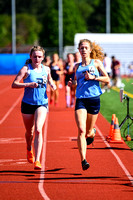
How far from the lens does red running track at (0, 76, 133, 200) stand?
22.2 ft

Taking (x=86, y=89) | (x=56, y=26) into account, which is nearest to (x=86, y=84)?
(x=86, y=89)

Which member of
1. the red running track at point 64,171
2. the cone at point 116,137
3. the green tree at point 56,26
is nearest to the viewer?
the red running track at point 64,171

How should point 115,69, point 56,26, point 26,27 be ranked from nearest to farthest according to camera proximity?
point 115,69, point 56,26, point 26,27

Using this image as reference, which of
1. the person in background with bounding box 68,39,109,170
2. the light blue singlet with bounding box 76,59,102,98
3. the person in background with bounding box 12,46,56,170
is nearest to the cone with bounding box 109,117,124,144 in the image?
the person in background with bounding box 68,39,109,170

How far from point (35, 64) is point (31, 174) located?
1.66 metres

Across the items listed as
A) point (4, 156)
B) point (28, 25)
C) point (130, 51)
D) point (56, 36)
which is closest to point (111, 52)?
point (130, 51)

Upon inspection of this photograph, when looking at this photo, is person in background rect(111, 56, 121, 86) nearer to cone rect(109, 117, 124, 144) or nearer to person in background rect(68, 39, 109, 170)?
cone rect(109, 117, 124, 144)

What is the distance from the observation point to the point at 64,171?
27.1 ft

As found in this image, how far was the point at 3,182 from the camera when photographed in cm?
748

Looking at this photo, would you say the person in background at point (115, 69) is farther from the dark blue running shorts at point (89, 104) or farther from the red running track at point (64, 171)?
the dark blue running shorts at point (89, 104)

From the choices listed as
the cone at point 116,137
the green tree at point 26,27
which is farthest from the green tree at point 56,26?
the cone at point 116,137

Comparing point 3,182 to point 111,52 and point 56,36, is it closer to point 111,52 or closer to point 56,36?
point 111,52

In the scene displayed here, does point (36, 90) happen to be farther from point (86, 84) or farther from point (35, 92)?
point (86, 84)

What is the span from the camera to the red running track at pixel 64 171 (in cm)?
677
